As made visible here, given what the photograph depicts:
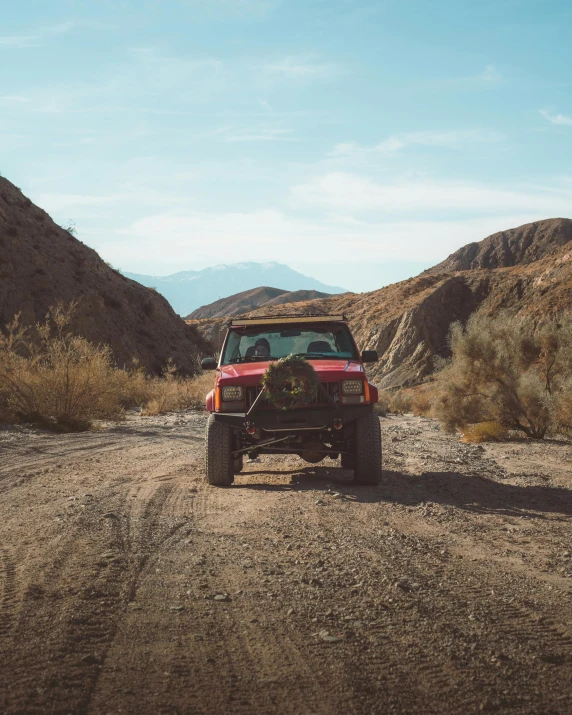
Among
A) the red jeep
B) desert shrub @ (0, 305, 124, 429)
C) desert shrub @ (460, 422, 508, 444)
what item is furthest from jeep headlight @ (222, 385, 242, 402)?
desert shrub @ (460, 422, 508, 444)

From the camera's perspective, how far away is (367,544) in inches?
231

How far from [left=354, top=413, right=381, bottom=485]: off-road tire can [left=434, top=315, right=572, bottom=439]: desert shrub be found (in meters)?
10.3

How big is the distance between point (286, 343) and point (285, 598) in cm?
575

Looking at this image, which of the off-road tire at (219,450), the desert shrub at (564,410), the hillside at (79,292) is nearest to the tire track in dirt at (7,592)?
the off-road tire at (219,450)

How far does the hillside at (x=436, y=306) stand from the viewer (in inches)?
2333

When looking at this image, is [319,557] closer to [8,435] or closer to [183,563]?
[183,563]

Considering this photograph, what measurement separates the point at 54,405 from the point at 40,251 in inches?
1066

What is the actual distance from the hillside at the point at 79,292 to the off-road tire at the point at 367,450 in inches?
1211

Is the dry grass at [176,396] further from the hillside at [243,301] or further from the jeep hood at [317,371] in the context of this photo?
the hillside at [243,301]

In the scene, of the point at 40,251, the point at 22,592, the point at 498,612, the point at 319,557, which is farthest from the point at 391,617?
the point at 40,251

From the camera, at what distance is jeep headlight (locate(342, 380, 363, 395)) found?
8.70m

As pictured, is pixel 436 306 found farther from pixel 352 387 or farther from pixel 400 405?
pixel 352 387

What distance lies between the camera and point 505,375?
63.0ft

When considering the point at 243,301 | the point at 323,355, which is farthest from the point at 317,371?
the point at 243,301
